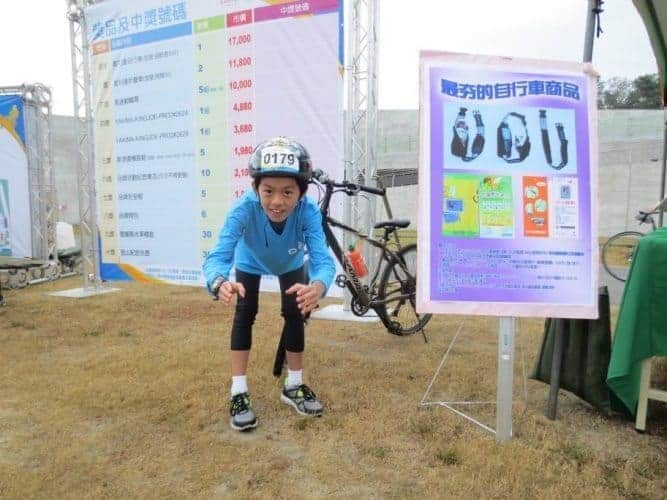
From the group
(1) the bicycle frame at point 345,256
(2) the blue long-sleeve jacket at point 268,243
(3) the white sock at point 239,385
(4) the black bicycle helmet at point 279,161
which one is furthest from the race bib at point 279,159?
(1) the bicycle frame at point 345,256

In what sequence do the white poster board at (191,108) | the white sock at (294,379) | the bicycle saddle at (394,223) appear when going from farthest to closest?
the white poster board at (191,108) < the bicycle saddle at (394,223) < the white sock at (294,379)

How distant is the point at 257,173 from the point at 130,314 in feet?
11.9

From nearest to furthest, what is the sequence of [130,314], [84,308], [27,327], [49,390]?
[49,390] → [27,327] → [130,314] → [84,308]

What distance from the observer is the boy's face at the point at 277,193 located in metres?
2.45

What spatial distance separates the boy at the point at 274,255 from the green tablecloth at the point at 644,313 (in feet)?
4.69

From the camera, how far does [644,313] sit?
2.36 meters

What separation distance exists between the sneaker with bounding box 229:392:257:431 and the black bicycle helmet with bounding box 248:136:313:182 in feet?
3.90

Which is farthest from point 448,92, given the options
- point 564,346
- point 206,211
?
point 206,211

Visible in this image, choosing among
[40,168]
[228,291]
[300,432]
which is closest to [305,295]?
[228,291]

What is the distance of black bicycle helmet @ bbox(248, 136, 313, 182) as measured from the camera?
238 centimetres

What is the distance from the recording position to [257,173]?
7.90 feet

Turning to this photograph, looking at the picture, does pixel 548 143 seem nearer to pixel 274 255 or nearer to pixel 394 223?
pixel 274 255

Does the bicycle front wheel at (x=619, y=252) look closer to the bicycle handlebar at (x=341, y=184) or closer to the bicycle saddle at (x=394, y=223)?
the bicycle saddle at (x=394, y=223)

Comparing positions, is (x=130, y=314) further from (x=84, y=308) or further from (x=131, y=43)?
(x=131, y=43)
